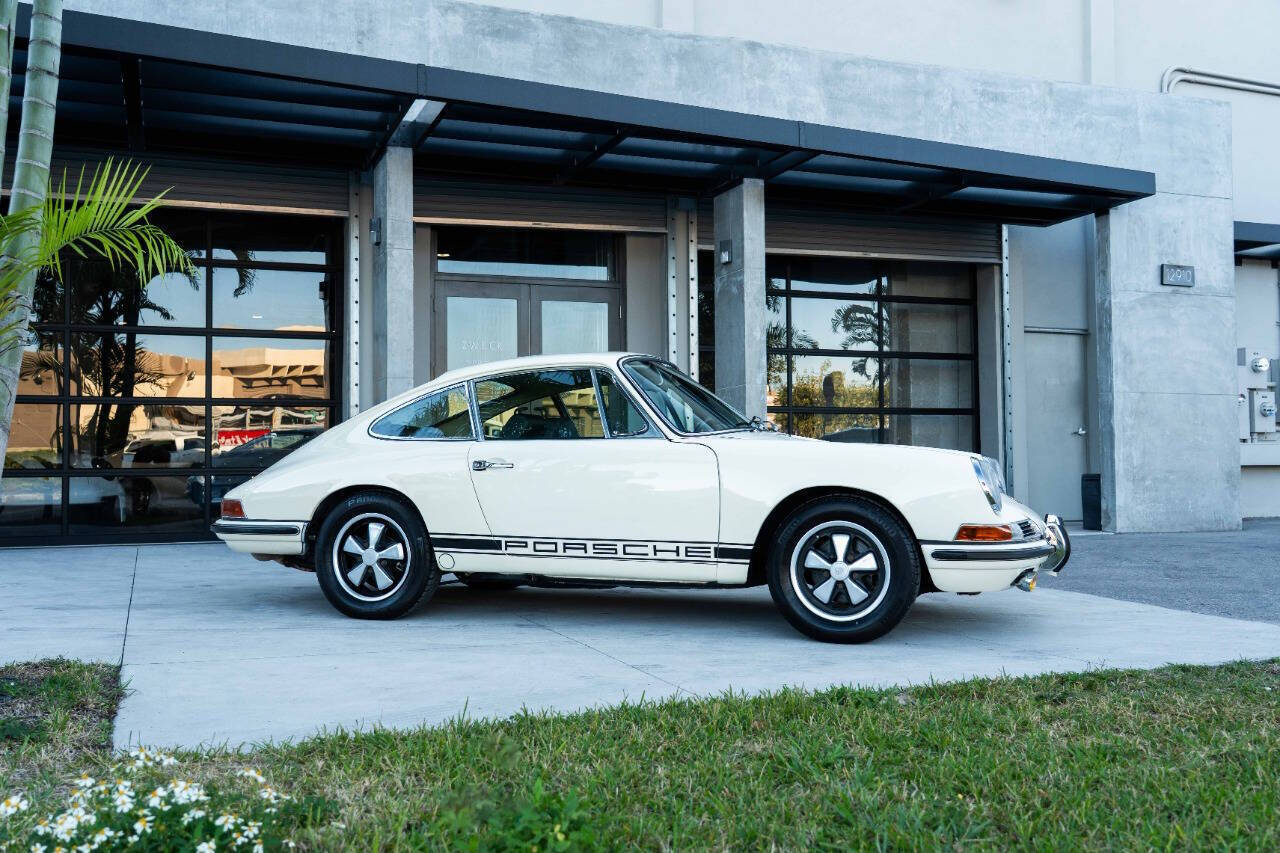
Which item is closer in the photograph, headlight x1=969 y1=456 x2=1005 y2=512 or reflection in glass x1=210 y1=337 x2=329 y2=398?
headlight x1=969 y1=456 x2=1005 y2=512

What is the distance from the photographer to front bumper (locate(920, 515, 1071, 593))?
219 inches

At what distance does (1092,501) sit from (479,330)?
7.27 metres

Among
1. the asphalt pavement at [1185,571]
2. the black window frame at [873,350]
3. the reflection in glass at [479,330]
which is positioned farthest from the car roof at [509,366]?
the black window frame at [873,350]

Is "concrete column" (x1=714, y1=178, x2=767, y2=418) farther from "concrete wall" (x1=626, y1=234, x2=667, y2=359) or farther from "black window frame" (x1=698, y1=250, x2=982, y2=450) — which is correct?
"black window frame" (x1=698, y1=250, x2=982, y2=450)

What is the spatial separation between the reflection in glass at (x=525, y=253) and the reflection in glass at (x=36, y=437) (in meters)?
3.99

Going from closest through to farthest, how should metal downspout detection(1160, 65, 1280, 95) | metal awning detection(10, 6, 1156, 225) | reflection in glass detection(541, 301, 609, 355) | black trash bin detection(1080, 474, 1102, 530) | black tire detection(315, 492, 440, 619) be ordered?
black tire detection(315, 492, 440, 619), metal awning detection(10, 6, 1156, 225), reflection in glass detection(541, 301, 609, 355), black trash bin detection(1080, 474, 1102, 530), metal downspout detection(1160, 65, 1280, 95)

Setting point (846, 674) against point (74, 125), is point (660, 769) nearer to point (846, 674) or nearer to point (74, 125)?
point (846, 674)

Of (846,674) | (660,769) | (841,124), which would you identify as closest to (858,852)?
(660,769)

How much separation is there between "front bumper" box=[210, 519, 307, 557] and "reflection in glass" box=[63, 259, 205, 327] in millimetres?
5495

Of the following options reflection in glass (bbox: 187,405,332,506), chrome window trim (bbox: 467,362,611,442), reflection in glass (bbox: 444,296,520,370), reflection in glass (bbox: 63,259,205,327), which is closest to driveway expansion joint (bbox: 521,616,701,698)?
chrome window trim (bbox: 467,362,611,442)

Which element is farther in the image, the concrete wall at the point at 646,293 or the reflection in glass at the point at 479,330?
the concrete wall at the point at 646,293

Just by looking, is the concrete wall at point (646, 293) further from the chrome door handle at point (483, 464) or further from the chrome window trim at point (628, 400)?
the chrome door handle at point (483, 464)

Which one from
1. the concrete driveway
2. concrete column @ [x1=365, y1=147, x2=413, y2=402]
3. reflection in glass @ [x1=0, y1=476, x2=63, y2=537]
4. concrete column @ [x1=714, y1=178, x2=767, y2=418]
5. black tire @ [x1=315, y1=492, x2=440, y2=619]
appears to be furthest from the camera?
concrete column @ [x1=714, y1=178, x2=767, y2=418]

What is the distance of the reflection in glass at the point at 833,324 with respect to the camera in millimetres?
13969
